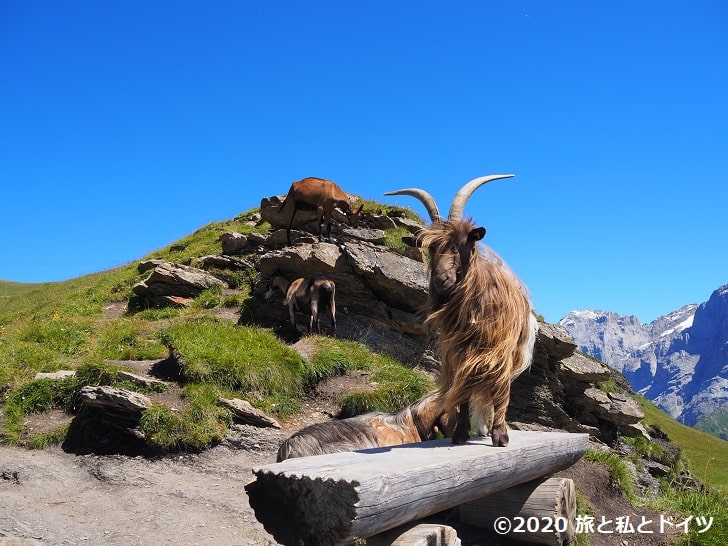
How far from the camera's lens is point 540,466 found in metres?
5.18

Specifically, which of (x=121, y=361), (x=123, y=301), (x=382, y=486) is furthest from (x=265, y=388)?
(x=123, y=301)

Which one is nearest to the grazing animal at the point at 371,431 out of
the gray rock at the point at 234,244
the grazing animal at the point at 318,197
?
the grazing animal at the point at 318,197

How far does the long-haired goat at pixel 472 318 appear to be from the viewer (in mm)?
4461

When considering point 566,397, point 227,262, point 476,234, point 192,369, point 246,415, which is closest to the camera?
point 476,234

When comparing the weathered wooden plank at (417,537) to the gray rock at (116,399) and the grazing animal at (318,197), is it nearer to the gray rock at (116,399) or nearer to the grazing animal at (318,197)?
the gray rock at (116,399)

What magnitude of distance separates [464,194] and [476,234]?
619 mm

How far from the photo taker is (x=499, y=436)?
185 inches

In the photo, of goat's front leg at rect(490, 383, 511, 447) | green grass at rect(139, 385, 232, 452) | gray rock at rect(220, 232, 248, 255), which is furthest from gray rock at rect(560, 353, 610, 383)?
gray rock at rect(220, 232, 248, 255)

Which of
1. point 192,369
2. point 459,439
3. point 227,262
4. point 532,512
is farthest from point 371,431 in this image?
point 227,262

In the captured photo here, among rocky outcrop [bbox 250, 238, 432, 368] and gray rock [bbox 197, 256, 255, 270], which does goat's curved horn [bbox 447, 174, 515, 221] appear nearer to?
rocky outcrop [bbox 250, 238, 432, 368]

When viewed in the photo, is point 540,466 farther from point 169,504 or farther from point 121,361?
point 121,361

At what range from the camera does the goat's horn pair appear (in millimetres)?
4805

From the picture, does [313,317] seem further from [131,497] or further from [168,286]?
[131,497]

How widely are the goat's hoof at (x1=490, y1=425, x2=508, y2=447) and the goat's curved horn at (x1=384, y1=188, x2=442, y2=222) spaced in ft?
5.98
